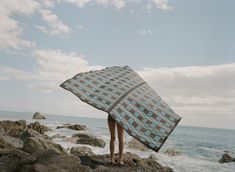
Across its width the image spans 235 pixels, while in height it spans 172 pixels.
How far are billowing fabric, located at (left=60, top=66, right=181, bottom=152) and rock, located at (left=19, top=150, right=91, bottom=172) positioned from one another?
→ 1.28 metres

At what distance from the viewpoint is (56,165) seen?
616cm

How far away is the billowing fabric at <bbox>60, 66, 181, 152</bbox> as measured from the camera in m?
6.12

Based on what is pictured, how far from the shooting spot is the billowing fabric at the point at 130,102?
Result: 20.1 ft

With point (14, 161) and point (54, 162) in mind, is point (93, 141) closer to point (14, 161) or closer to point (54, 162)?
point (14, 161)

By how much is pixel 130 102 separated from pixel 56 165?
204cm

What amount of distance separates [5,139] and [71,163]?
614 cm

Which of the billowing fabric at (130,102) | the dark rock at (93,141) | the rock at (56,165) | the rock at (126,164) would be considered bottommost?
the dark rock at (93,141)

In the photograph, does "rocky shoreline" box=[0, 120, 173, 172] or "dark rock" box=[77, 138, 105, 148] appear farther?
"dark rock" box=[77, 138, 105, 148]

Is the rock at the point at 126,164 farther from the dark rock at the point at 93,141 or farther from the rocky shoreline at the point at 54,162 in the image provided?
the dark rock at the point at 93,141

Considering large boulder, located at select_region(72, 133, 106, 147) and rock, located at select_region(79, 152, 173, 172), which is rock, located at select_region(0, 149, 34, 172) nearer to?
rock, located at select_region(79, 152, 173, 172)

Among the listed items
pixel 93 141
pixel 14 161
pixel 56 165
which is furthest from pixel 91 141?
pixel 56 165

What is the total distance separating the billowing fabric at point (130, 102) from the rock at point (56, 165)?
1.28 meters

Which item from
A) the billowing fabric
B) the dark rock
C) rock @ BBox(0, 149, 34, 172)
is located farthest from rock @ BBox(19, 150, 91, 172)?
the dark rock

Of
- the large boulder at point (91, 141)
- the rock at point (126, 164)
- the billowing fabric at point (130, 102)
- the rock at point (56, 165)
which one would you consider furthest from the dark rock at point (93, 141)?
the rock at point (56, 165)
